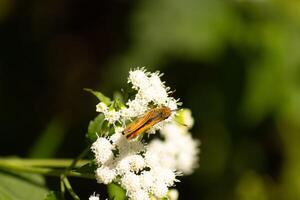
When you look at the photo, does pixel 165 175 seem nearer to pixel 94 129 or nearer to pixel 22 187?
pixel 94 129

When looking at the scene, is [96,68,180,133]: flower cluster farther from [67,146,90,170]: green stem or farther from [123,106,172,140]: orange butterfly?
[67,146,90,170]: green stem

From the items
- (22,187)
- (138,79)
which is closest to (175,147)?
(22,187)

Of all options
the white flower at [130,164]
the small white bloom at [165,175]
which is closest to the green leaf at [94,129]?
the white flower at [130,164]

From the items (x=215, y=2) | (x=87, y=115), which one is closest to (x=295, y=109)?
(x=215, y=2)

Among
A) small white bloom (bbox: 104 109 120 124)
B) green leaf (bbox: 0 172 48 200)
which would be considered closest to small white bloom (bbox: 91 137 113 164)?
small white bloom (bbox: 104 109 120 124)

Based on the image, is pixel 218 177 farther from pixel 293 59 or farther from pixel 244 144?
pixel 293 59

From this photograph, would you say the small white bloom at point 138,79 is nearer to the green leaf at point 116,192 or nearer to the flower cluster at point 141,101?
the flower cluster at point 141,101
